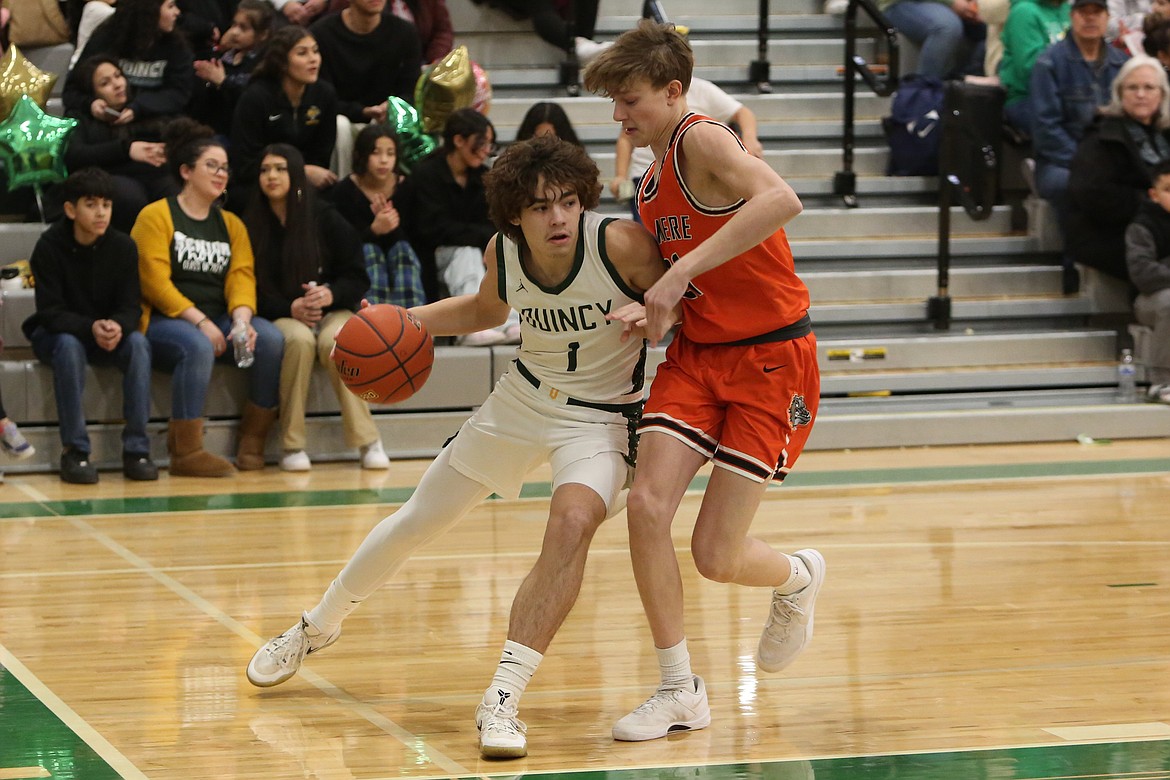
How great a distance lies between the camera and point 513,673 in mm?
3324

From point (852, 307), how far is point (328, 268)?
9.72 ft

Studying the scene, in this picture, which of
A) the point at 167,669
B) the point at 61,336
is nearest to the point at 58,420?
the point at 61,336

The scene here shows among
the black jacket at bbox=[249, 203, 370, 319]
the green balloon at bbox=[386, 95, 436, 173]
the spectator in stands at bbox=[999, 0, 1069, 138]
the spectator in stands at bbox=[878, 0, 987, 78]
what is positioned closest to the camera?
the black jacket at bbox=[249, 203, 370, 319]

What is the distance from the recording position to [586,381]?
3.59 m

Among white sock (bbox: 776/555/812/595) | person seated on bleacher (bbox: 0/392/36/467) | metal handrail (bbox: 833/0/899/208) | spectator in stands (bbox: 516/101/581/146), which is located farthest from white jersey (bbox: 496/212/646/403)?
metal handrail (bbox: 833/0/899/208)

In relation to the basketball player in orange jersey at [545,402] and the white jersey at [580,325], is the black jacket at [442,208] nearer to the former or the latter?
the basketball player in orange jersey at [545,402]

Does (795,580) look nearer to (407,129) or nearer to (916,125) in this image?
(407,129)

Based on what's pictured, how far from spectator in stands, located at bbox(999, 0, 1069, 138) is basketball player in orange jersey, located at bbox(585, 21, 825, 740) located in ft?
20.1

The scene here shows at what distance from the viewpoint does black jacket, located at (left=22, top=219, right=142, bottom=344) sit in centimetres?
695

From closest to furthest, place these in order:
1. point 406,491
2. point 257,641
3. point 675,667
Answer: point 675,667 → point 257,641 → point 406,491

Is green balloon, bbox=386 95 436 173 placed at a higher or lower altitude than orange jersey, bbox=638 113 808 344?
lower

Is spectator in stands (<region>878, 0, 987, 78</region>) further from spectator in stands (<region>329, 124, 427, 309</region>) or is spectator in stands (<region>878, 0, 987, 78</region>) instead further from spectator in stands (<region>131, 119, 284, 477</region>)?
spectator in stands (<region>131, 119, 284, 477</region>)

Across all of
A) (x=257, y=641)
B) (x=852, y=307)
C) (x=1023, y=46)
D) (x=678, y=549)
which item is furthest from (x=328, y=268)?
(x=1023, y=46)

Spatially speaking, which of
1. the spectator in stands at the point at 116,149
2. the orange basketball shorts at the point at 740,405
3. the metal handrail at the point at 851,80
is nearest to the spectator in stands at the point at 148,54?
the spectator in stands at the point at 116,149
